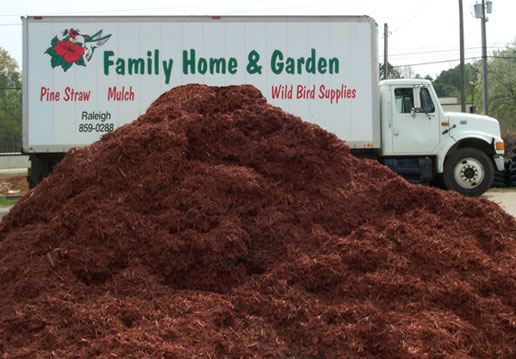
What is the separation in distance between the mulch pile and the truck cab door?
6757 mm

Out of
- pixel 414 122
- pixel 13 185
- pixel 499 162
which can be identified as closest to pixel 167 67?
pixel 414 122

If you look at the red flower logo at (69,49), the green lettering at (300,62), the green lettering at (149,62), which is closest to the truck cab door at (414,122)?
the green lettering at (300,62)

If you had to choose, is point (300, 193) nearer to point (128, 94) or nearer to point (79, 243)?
point (79, 243)

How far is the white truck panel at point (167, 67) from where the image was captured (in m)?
11.1

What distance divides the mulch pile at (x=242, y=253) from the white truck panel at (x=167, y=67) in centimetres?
605

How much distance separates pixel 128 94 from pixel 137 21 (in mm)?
1657

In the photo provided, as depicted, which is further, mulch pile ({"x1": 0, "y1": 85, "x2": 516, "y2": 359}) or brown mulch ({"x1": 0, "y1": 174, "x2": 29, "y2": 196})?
brown mulch ({"x1": 0, "y1": 174, "x2": 29, "y2": 196})

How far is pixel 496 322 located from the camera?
369 cm

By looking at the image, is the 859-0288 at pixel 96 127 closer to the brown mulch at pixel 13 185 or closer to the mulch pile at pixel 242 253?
the mulch pile at pixel 242 253

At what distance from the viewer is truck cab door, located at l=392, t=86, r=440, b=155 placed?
1177 cm

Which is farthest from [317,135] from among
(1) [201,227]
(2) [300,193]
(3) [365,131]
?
(3) [365,131]

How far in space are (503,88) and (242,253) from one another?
130 feet

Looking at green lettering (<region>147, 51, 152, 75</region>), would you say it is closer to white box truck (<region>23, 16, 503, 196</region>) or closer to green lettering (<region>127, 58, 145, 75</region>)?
white box truck (<region>23, 16, 503, 196</region>)

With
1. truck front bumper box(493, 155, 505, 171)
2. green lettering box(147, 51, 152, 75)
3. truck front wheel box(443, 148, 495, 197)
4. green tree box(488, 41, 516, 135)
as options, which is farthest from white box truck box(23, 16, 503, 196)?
green tree box(488, 41, 516, 135)
